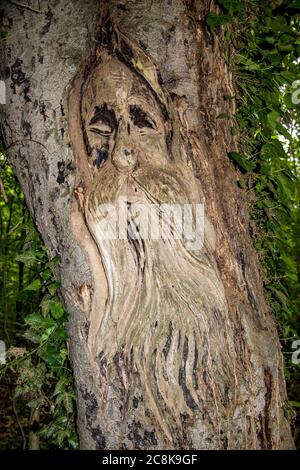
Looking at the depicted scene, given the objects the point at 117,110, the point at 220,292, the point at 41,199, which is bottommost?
the point at 220,292

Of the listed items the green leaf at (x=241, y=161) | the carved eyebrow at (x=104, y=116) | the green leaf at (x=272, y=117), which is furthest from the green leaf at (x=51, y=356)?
the green leaf at (x=272, y=117)

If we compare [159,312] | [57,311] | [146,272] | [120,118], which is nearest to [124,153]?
[120,118]

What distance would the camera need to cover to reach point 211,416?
1250 millimetres

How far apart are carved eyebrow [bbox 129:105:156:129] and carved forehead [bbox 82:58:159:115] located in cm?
4

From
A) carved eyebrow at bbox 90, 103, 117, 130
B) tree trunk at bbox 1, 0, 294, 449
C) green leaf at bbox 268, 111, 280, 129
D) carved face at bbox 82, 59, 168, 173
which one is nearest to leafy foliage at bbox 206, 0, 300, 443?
green leaf at bbox 268, 111, 280, 129

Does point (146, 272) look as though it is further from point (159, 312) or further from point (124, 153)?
point (124, 153)

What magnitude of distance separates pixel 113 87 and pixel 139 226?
52 cm

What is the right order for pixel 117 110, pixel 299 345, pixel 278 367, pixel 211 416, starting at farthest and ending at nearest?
pixel 299 345
pixel 278 367
pixel 117 110
pixel 211 416

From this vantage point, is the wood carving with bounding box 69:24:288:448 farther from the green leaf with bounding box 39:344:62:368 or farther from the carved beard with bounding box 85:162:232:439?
the green leaf with bounding box 39:344:62:368

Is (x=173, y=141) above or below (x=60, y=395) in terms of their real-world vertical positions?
above

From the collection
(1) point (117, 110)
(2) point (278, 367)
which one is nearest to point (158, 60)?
(1) point (117, 110)

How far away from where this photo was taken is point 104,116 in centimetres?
138

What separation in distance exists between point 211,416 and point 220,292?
41 centimetres

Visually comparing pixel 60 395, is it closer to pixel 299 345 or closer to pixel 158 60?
pixel 299 345
